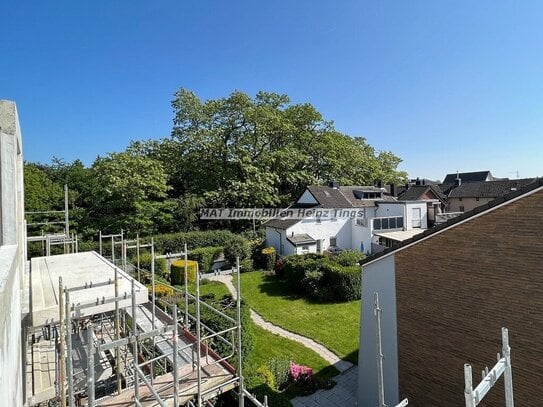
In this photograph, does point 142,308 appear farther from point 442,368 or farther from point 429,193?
point 429,193

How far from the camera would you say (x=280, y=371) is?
10305 mm

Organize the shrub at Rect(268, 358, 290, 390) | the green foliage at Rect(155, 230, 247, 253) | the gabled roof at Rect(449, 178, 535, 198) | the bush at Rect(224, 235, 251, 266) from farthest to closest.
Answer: the gabled roof at Rect(449, 178, 535, 198)
the green foliage at Rect(155, 230, 247, 253)
the bush at Rect(224, 235, 251, 266)
the shrub at Rect(268, 358, 290, 390)

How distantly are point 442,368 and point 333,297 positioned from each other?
32.8 feet

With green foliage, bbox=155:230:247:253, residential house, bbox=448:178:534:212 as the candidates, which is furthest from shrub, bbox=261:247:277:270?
residential house, bbox=448:178:534:212

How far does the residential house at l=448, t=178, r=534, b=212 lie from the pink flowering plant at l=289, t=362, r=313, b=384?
36.5 meters

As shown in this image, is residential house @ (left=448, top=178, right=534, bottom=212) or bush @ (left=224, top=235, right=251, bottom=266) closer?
bush @ (left=224, top=235, right=251, bottom=266)

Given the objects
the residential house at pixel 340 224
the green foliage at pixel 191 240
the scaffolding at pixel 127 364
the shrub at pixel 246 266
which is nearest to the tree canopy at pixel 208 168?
the green foliage at pixel 191 240

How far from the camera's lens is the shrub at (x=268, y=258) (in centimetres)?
2447

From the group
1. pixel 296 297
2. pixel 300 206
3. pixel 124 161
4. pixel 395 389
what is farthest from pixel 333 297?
pixel 124 161

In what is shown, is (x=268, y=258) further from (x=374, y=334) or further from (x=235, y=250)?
(x=374, y=334)

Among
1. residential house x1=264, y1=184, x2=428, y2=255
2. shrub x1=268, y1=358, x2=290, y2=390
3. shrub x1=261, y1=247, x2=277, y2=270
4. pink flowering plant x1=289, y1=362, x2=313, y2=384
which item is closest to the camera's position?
shrub x1=268, y1=358, x2=290, y2=390

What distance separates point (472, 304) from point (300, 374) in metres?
5.80

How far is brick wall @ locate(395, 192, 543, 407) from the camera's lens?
20.6ft

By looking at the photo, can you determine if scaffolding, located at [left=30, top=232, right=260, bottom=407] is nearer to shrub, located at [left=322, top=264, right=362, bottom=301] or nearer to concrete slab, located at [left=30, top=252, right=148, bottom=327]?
concrete slab, located at [left=30, top=252, right=148, bottom=327]
